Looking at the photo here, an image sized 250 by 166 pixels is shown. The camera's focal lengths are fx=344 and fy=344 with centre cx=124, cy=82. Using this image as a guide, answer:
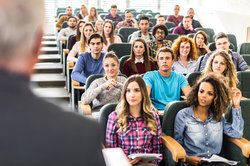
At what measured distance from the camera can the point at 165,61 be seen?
339 centimetres

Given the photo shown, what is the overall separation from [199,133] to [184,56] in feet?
6.31

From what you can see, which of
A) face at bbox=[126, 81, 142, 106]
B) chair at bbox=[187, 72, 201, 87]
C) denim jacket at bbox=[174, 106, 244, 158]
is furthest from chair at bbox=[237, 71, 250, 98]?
face at bbox=[126, 81, 142, 106]

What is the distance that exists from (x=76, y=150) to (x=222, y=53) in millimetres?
3334

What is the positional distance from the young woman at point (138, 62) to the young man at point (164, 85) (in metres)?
0.66

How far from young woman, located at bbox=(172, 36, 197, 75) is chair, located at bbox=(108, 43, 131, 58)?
2.63ft

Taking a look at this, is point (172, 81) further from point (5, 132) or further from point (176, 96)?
point (5, 132)

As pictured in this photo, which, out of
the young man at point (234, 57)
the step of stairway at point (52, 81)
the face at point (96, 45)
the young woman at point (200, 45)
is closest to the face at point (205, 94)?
the young man at point (234, 57)

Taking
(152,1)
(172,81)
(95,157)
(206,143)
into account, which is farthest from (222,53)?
(152,1)

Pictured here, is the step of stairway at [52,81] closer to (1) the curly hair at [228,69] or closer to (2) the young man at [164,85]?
(2) the young man at [164,85]

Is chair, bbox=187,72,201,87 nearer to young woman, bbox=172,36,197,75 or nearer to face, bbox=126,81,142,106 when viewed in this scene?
young woman, bbox=172,36,197,75

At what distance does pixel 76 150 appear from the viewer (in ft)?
1.36

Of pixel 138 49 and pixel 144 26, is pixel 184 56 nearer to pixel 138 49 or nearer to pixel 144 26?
pixel 138 49

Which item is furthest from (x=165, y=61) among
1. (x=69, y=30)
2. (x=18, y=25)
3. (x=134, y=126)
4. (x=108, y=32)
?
(x=69, y=30)

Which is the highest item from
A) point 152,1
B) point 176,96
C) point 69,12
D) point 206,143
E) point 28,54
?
point 152,1
